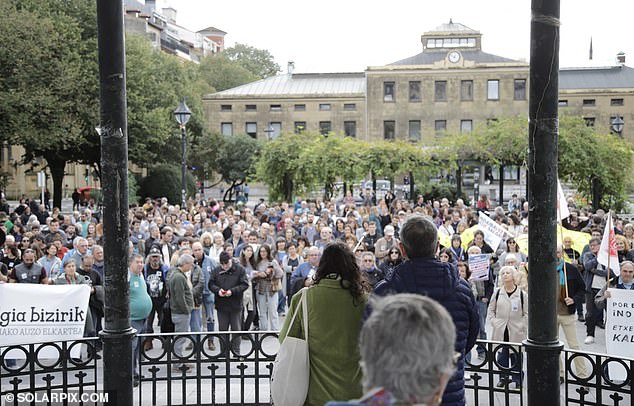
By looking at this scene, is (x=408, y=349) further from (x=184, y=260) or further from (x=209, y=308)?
(x=209, y=308)

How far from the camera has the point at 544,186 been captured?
5238 mm

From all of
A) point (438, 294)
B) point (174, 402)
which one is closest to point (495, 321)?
point (174, 402)

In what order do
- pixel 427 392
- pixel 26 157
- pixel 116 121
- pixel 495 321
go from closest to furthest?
pixel 427 392, pixel 116 121, pixel 495 321, pixel 26 157

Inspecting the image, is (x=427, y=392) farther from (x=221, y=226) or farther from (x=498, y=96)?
(x=498, y=96)

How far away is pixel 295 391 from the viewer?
4.62 metres

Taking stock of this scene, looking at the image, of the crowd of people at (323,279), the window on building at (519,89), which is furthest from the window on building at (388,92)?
the crowd of people at (323,279)

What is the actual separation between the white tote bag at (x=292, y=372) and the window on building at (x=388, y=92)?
65.7 metres

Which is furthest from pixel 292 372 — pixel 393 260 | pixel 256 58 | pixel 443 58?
pixel 256 58

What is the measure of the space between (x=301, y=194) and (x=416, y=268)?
3174cm

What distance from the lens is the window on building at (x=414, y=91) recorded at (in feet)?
225

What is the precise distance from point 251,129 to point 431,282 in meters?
72.4

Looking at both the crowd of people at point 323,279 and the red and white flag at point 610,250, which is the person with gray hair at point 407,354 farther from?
the red and white flag at point 610,250

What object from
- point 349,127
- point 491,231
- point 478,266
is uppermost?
point 349,127

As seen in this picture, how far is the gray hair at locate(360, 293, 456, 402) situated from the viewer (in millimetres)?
2543
